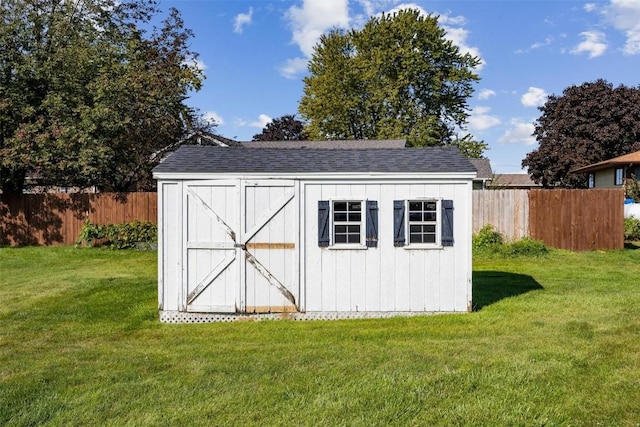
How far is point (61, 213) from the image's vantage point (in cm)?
1769

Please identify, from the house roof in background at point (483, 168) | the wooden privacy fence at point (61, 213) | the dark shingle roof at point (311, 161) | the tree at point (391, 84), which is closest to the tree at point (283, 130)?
the tree at point (391, 84)

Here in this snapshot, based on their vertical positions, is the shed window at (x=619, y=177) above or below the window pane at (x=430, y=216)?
above

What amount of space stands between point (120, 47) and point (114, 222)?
7525mm

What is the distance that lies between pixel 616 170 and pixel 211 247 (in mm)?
30222

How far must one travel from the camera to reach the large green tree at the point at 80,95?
1661 centimetres

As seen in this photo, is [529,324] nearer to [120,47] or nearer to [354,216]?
[354,216]

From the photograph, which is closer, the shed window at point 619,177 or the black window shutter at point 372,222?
the black window shutter at point 372,222

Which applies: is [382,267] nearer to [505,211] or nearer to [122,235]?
[505,211]

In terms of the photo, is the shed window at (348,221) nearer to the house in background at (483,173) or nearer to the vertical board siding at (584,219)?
the vertical board siding at (584,219)

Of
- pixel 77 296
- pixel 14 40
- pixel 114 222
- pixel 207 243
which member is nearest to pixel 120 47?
pixel 14 40

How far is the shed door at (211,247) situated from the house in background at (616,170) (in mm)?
26082

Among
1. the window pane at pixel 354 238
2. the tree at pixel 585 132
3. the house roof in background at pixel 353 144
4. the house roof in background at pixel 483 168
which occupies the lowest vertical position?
the window pane at pixel 354 238

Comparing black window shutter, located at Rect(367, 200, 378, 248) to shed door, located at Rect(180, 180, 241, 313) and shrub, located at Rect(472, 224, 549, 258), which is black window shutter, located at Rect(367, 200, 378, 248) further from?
shrub, located at Rect(472, 224, 549, 258)

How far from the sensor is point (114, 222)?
57.6ft
